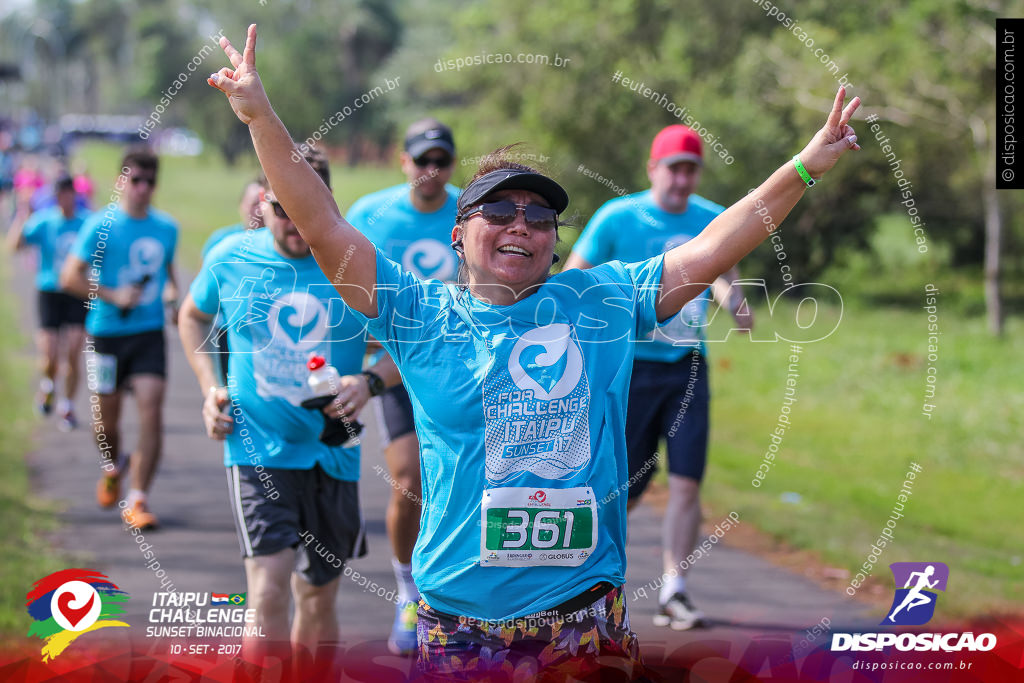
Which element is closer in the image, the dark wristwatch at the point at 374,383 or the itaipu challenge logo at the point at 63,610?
the dark wristwatch at the point at 374,383

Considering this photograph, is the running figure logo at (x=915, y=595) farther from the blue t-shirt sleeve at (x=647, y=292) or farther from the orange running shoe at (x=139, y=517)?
the orange running shoe at (x=139, y=517)

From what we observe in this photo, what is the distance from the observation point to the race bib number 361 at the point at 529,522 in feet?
9.48

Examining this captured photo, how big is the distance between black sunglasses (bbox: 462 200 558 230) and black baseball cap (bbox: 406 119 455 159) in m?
2.82

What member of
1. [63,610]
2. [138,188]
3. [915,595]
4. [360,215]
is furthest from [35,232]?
[915,595]

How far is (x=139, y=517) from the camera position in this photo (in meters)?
7.01

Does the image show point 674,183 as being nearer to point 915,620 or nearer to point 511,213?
point 915,620

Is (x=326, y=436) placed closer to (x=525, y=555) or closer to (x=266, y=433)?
(x=266, y=433)

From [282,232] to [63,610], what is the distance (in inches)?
72.5

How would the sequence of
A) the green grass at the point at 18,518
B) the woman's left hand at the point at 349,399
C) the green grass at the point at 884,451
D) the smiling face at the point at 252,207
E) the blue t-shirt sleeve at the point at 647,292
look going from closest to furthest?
the blue t-shirt sleeve at the point at 647,292 → the woman's left hand at the point at 349,399 → the smiling face at the point at 252,207 → the green grass at the point at 18,518 → the green grass at the point at 884,451

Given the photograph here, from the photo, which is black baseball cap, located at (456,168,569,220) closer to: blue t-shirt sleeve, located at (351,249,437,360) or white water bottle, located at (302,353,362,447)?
blue t-shirt sleeve, located at (351,249,437,360)

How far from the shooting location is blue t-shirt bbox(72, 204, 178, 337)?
7.56 m

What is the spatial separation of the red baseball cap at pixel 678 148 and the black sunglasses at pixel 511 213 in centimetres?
304

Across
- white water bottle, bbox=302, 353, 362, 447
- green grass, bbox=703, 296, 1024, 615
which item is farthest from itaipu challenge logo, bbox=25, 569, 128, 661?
green grass, bbox=703, 296, 1024, 615

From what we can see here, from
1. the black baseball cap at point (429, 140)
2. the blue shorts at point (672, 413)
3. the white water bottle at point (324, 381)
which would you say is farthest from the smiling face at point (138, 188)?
the white water bottle at point (324, 381)
